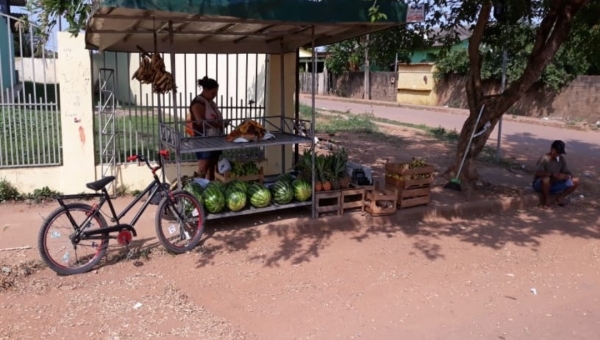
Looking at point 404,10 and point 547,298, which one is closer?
point 547,298

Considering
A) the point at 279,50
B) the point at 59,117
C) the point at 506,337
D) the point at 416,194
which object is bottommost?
the point at 506,337

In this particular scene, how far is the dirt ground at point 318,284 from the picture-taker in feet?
13.4

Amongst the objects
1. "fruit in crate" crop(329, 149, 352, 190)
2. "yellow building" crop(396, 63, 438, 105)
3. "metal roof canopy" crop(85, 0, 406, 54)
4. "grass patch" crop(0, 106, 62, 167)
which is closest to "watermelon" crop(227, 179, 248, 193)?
"fruit in crate" crop(329, 149, 352, 190)

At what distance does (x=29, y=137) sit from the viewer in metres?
7.41

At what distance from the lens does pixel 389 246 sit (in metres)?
5.95

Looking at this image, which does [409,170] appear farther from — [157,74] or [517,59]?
[517,59]

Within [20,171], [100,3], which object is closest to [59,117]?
[20,171]

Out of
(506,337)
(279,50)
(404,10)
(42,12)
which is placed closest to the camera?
(506,337)

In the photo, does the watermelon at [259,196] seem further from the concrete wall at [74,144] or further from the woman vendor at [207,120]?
the concrete wall at [74,144]

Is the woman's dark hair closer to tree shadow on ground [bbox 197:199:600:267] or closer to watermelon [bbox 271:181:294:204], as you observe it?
watermelon [bbox 271:181:294:204]

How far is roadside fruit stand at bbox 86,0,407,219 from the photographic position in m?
4.98

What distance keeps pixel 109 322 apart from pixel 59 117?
159 inches

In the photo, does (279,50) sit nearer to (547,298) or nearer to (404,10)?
(404,10)

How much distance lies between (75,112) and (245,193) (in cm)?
275
